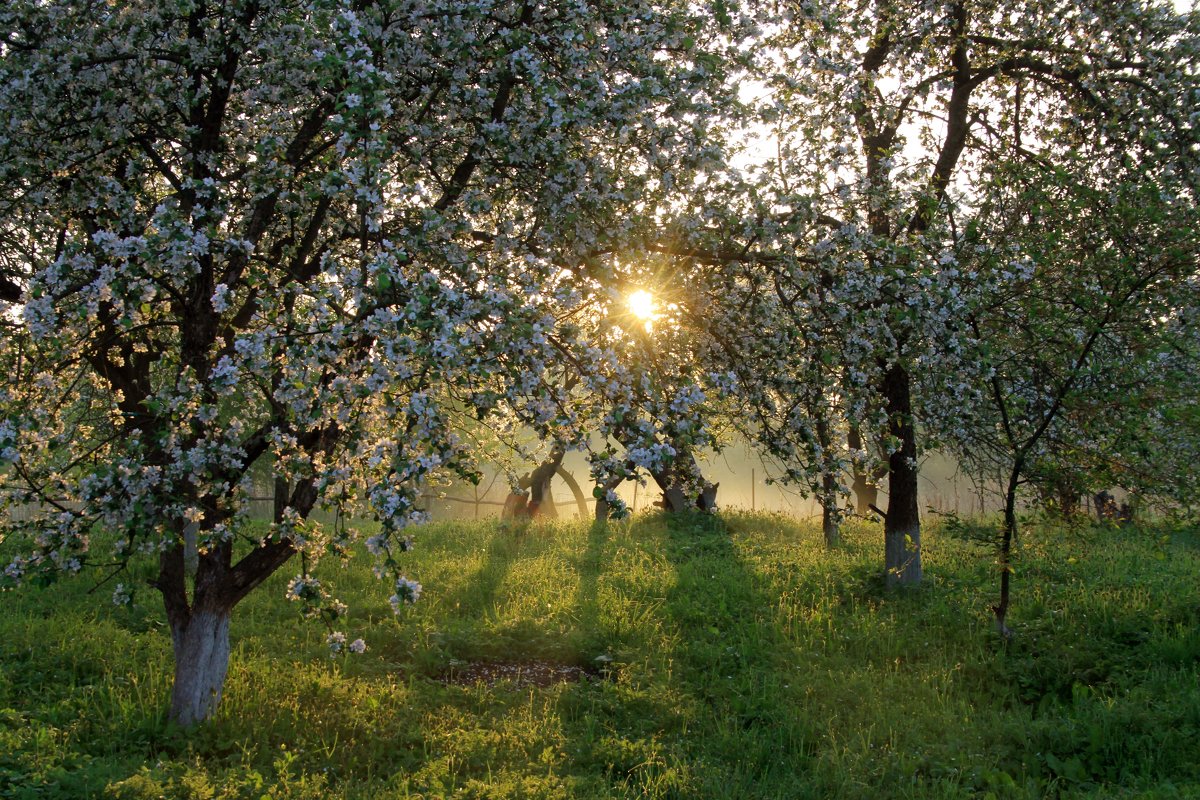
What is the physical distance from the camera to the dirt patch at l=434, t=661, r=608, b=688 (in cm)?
1078

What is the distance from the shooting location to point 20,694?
9.82 meters

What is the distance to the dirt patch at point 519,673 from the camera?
35.4ft

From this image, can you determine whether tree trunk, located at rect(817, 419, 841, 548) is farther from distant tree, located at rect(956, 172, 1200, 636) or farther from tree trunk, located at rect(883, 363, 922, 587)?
tree trunk, located at rect(883, 363, 922, 587)

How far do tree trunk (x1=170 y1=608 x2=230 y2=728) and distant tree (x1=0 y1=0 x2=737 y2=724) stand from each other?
3cm

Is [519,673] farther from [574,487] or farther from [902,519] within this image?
[574,487]

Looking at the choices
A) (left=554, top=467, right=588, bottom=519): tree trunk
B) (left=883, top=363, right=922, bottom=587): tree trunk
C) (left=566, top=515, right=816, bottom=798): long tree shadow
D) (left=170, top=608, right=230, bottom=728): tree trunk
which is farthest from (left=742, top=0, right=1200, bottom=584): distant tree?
(left=554, top=467, right=588, bottom=519): tree trunk

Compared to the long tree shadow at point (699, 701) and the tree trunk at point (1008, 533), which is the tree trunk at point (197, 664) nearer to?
the long tree shadow at point (699, 701)

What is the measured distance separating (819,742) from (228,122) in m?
8.90

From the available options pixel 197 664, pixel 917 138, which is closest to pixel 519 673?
pixel 197 664

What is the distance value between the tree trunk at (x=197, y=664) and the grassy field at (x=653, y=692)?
8.5 inches

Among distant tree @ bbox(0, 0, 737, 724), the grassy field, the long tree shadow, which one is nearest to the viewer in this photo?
distant tree @ bbox(0, 0, 737, 724)

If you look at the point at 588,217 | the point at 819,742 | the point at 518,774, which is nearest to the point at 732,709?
the point at 819,742

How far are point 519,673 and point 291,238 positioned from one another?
6.04 metres

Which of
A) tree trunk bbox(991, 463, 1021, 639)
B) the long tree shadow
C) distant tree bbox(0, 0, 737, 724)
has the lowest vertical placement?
the long tree shadow
